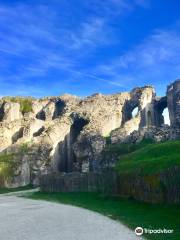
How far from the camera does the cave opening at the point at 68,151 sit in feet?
242

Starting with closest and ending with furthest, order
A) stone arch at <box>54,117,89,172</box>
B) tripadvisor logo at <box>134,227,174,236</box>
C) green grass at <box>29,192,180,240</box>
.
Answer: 1. tripadvisor logo at <box>134,227,174,236</box>
2. green grass at <box>29,192,180,240</box>
3. stone arch at <box>54,117,89,172</box>

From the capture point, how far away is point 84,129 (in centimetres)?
7038

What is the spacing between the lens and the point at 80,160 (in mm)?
66875

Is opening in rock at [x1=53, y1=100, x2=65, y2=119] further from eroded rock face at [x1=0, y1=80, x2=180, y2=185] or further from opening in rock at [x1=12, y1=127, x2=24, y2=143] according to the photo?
opening in rock at [x1=12, y1=127, x2=24, y2=143]

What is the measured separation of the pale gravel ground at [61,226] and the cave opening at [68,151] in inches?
1638

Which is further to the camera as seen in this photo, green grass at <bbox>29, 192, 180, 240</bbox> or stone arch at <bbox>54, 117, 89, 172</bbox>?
stone arch at <bbox>54, 117, 89, 172</bbox>

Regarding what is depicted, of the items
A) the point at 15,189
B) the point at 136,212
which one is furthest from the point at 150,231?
the point at 15,189

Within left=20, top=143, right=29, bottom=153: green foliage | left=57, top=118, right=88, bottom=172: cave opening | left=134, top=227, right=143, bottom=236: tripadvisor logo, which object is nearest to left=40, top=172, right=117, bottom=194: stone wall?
left=134, top=227, right=143, bottom=236: tripadvisor logo

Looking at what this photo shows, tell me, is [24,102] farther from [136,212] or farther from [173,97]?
[136,212]

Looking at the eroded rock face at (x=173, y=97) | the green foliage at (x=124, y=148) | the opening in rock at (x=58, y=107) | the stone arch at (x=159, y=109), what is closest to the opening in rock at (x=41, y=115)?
the opening in rock at (x=58, y=107)

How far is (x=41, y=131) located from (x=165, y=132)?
27993 millimetres

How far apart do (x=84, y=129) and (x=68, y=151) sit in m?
7.35

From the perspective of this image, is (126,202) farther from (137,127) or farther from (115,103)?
(115,103)

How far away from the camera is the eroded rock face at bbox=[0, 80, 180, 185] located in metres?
64.8
